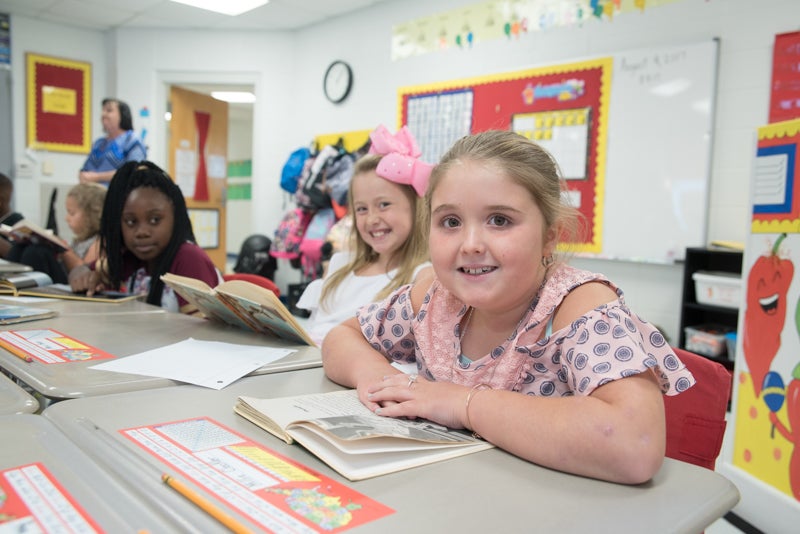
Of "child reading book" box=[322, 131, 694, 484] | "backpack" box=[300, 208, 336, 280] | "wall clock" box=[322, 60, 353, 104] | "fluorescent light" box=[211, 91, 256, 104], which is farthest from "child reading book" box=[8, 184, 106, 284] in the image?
"fluorescent light" box=[211, 91, 256, 104]

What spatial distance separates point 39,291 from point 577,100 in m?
2.85

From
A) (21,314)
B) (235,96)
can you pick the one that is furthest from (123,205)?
(235,96)

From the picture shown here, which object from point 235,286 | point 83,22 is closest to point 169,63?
point 83,22

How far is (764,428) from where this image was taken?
1.79 metres

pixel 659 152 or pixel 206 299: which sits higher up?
pixel 659 152

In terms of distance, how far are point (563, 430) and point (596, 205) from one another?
2.92 m

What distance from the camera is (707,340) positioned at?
9.36ft

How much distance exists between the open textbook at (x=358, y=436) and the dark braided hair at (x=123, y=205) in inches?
48.6

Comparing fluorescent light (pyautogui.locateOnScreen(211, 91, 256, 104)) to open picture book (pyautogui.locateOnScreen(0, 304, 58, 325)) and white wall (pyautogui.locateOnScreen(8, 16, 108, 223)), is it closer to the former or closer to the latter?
white wall (pyautogui.locateOnScreen(8, 16, 108, 223))

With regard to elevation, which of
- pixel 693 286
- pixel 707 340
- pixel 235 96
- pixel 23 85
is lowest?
pixel 707 340

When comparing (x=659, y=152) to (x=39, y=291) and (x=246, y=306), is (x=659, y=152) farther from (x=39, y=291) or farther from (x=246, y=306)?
(x=39, y=291)

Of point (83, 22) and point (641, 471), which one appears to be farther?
point (83, 22)

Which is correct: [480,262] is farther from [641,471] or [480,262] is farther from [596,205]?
[596,205]

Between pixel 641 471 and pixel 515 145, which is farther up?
pixel 515 145
